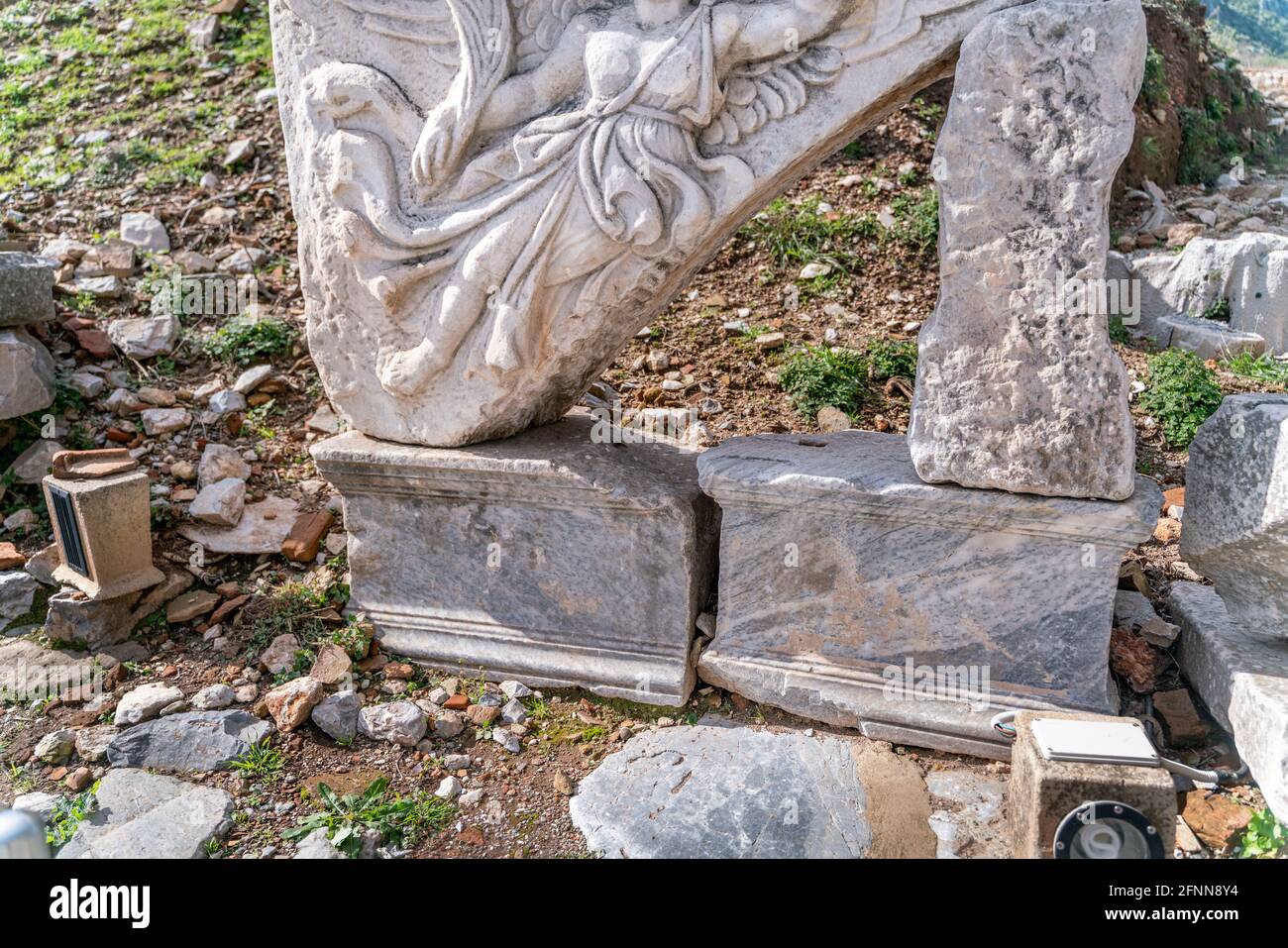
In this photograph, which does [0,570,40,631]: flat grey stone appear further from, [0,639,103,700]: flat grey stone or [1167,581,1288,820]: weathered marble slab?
[1167,581,1288,820]: weathered marble slab

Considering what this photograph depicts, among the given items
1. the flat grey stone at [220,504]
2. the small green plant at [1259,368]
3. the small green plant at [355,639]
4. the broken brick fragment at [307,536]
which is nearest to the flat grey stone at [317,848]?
the small green plant at [355,639]

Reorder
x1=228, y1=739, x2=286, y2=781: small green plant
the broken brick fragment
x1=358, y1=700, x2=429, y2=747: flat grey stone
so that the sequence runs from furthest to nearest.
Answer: the broken brick fragment
x1=358, y1=700, x2=429, y2=747: flat grey stone
x1=228, y1=739, x2=286, y2=781: small green plant

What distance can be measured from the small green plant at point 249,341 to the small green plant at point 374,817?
230 centimetres

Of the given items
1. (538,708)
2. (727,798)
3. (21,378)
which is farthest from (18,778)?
(727,798)

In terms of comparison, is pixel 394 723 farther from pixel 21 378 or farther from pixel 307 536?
pixel 21 378

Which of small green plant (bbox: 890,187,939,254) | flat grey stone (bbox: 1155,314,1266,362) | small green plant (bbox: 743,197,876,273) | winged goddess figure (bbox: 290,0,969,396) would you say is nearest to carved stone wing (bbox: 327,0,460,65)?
winged goddess figure (bbox: 290,0,969,396)

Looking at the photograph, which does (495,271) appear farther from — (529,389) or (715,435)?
(715,435)

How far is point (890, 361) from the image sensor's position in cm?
399

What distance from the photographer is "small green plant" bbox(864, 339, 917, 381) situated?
397 cm

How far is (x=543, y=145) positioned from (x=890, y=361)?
6.77ft

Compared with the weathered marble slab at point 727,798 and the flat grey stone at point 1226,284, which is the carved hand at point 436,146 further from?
the flat grey stone at point 1226,284

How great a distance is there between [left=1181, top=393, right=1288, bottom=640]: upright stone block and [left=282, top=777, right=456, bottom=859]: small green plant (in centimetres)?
198

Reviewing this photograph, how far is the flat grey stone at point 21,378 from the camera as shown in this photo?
3434mm

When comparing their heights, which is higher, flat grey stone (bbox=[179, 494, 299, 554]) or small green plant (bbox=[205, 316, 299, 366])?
small green plant (bbox=[205, 316, 299, 366])
